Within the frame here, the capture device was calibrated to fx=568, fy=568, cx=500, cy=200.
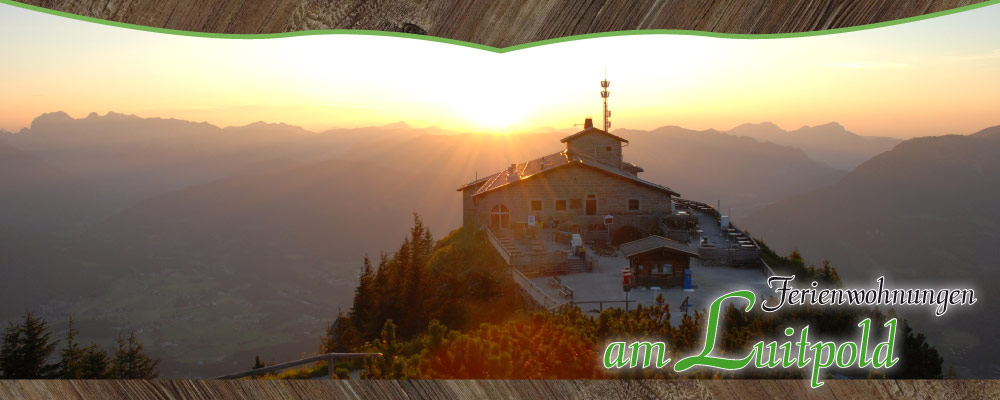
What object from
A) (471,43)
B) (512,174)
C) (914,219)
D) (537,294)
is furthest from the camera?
(471,43)

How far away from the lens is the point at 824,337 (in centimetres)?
244

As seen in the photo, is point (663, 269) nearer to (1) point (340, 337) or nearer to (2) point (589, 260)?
(2) point (589, 260)

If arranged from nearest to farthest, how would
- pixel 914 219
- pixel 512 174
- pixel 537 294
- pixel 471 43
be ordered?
pixel 537 294, pixel 512 174, pixel 914 219, pixel 471 43

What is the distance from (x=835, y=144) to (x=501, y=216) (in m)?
1.58

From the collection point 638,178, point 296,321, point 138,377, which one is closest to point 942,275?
point 638,178

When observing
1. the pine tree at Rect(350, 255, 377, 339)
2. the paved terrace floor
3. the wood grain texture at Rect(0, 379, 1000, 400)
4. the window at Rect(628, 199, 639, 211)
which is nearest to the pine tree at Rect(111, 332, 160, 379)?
the wood grain texture at Rect(0, 379, 1000, 400)

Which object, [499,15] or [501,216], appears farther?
[499,15]

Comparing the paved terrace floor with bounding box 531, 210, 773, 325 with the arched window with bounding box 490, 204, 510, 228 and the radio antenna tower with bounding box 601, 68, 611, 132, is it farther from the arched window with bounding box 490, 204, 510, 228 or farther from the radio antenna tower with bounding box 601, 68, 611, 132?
the radio antenna tower with bounding box 601, 68, 611, 132

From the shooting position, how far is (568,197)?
236 cm

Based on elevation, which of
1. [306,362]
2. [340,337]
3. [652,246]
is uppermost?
[652,246]

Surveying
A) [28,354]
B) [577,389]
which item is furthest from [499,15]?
[28,354]

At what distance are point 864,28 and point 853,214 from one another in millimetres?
865

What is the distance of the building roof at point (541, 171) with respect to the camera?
2.41 metres

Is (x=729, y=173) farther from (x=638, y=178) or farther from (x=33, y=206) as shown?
(x=33, y=206)
